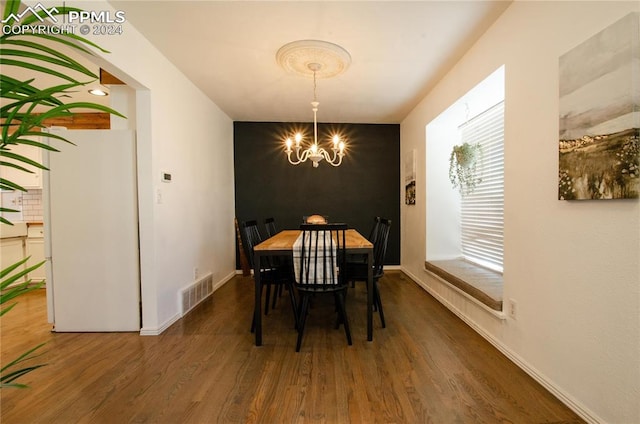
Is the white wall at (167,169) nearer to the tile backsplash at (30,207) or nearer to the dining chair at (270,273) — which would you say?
the dining chair at (270,273)

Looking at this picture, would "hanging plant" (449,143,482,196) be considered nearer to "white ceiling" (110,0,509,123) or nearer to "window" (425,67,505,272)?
"window" (425,67,505,272)

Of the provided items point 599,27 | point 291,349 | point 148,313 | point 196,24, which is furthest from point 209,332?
point 599,27

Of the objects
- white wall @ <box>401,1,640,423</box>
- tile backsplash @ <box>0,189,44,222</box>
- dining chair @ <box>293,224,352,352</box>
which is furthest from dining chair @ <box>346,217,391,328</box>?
tile backsplash @ <box>0,189,44,222</box>

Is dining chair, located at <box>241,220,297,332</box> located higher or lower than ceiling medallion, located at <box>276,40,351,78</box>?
lower

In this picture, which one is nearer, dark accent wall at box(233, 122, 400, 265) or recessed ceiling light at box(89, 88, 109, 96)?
recessed ceiling light at box(89, 88, 109, 96)

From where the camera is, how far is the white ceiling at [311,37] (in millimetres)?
1989

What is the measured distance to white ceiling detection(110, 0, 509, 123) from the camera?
199 cm

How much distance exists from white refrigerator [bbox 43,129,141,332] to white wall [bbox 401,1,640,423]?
3015 millimetres

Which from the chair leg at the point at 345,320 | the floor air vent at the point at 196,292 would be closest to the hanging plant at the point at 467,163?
the chair leg at the point at 345,320

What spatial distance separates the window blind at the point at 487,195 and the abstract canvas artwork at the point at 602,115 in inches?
50.7

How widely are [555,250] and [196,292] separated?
10.5 feet

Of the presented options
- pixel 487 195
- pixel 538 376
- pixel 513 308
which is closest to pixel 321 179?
pixel 487 195

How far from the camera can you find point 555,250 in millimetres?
1636

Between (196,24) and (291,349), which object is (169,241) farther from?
(196,24)
